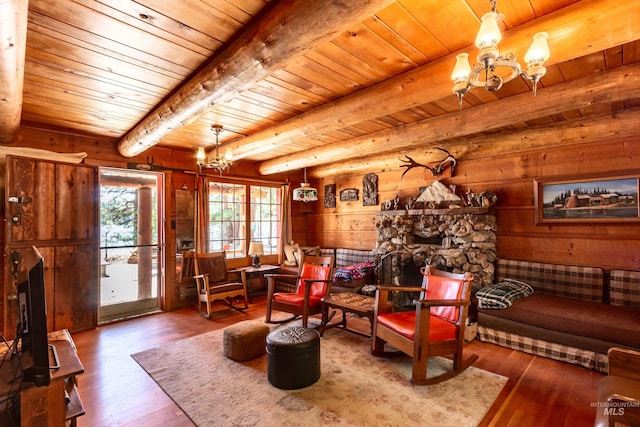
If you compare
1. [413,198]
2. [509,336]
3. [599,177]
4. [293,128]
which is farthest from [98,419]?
[599,177]

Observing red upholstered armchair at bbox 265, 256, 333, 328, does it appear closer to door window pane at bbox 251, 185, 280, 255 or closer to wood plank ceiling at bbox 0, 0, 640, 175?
wood plank ceiling at bbox 0, 0, 640, 175

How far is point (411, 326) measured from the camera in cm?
269

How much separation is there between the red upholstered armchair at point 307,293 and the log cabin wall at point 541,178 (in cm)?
199

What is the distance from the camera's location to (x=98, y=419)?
2.10 meters

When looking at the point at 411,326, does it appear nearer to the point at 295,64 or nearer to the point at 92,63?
the point at 295,64

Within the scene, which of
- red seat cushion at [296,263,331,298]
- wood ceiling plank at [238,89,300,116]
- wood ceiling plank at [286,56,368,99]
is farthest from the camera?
red seat cushion at [296,263,331,298]

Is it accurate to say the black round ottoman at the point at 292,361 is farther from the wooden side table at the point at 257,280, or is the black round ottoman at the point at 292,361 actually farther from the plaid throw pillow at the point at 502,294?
the wooden side table at the point at 257,280

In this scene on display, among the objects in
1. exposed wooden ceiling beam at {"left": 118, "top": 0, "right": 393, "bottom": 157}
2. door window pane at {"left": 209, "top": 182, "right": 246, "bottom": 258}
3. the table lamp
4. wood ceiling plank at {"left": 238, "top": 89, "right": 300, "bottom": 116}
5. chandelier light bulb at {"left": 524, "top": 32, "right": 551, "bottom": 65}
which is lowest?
the table lamp

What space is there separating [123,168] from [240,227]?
6.88ft

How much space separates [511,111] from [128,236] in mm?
6548

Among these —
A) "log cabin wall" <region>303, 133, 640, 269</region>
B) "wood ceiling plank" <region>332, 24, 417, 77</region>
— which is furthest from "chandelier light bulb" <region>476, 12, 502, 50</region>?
"log cabin wall" <region>303, 133, 640, 269</region>

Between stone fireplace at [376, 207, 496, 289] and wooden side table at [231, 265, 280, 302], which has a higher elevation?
stone fireplace at [376, 207, 496, 289]

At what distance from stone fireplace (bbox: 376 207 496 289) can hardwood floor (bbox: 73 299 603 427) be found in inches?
43.5

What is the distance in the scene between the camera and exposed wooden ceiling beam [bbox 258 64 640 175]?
2.31m
